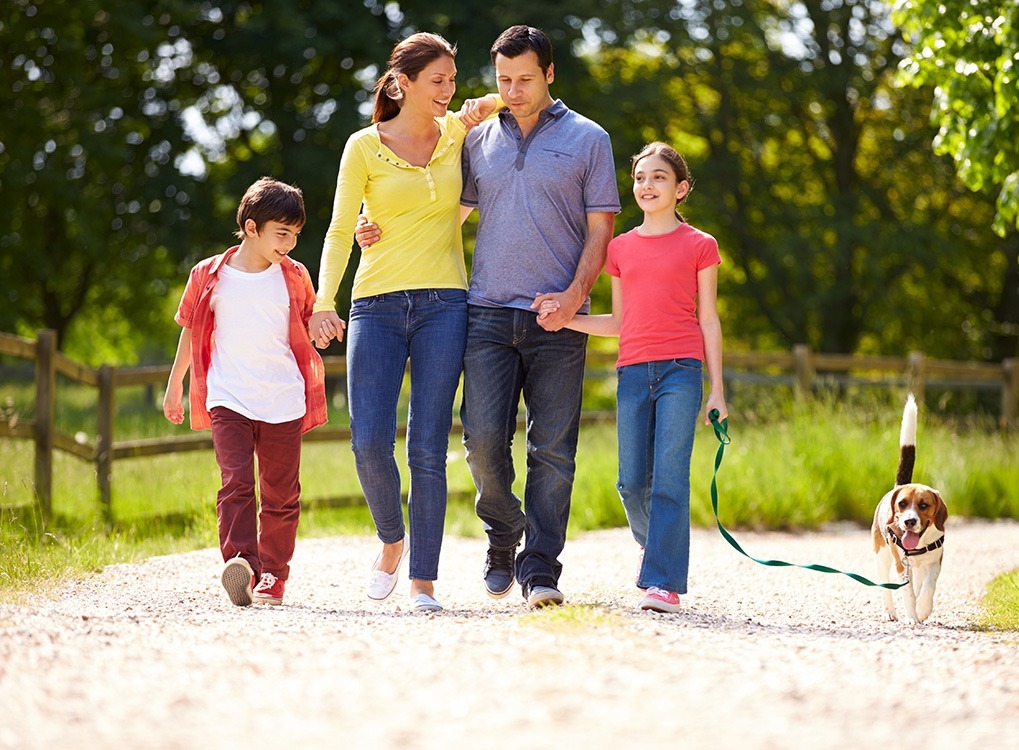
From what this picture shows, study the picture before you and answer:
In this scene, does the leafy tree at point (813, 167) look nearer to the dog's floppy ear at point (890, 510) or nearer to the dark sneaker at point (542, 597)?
the dog's floppy ear at point (890, 510)

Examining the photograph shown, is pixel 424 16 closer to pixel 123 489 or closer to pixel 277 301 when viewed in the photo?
pixel 123 489

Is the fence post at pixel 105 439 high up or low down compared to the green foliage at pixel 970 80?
down

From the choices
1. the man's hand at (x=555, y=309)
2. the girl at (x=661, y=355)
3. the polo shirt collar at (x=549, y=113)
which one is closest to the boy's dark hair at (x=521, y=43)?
the polo shirt collar at (x=549, y=113)

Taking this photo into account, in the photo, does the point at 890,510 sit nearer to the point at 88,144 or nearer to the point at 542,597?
the point at 542,597

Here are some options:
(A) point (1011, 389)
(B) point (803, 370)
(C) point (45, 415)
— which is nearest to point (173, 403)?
(C) point (45, 415)

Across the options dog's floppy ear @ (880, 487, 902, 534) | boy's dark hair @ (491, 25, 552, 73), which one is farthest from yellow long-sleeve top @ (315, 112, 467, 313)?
dog's floppy ear @ (880, 487, 902, 534)

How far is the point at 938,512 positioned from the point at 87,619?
10.7 ft

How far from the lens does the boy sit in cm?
509

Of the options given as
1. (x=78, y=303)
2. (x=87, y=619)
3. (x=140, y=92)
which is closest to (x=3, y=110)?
(x=140, y=92)

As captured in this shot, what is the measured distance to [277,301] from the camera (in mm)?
5242

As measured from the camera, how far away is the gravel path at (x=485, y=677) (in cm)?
274

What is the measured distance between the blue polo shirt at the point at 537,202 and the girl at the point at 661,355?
5.9 inches

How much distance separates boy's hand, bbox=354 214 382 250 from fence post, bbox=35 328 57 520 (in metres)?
4.10

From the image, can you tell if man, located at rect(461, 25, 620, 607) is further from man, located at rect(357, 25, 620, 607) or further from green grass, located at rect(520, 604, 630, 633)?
green grass, located at rect(520, 604, 630, 633)
